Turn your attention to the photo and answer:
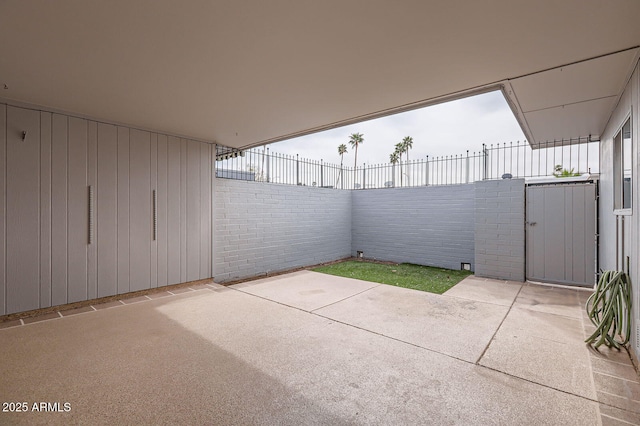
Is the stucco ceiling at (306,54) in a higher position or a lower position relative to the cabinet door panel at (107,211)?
higher

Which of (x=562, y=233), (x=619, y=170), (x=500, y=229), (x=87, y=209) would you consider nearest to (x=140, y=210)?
(x=87, y=209)

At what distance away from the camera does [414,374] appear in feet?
7.64

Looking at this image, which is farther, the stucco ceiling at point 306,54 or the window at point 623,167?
the window at point 623,167

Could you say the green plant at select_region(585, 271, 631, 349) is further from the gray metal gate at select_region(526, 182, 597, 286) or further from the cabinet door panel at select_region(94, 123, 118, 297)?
the cabinet door panel at select_region(94, 123, 118, 297)

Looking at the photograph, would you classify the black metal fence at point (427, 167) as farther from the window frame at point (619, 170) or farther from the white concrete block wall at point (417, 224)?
the window frame at point (619, 170)

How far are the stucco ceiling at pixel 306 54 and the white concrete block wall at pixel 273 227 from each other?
89.1 inches

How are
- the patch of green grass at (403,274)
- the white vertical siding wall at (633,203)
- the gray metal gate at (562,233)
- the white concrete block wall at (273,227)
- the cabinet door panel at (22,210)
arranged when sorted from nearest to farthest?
the white vertical siding wall at (633,203)
the cabinet door panel at (22,210)
the gray metal gate at (562,233)
the patch of green grass at (403,274)
the white concrete block wall at (273,227)

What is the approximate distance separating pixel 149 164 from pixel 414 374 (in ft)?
15.5

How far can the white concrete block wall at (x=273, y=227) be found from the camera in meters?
5.72

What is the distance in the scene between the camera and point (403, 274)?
6.10 meters

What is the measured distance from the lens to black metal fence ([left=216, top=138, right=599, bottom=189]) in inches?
213

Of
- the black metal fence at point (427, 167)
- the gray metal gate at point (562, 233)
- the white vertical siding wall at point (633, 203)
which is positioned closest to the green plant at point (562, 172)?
the black metal fence at point (427, 167)

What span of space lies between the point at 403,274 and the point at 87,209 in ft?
18.3

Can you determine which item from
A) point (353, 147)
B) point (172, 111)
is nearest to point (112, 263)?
point (172, 111)
